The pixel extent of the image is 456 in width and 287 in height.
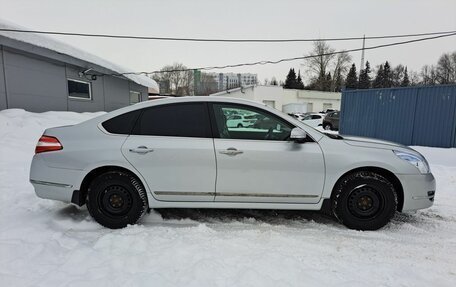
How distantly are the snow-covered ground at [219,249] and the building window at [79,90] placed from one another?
9.70 m

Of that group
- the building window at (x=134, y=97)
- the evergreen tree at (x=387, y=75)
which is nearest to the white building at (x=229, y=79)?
the evergreen tree at (x=387, y=75)

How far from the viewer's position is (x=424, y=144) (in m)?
10.6

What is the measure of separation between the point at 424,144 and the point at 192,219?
34.1 feet

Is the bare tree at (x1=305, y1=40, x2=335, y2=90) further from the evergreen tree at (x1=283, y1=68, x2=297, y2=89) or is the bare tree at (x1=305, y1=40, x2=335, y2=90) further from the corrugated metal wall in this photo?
the corrugated metal wall

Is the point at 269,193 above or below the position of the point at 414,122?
below

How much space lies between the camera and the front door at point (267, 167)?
10.9ft

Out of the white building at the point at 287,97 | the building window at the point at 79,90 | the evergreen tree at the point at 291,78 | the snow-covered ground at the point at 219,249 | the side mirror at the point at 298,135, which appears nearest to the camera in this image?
the snow-covered ground at the point at 219,249

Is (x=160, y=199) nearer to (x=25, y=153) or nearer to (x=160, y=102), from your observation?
(x=160, y=102)

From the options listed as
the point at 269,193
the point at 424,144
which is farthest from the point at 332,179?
the point at 424,144

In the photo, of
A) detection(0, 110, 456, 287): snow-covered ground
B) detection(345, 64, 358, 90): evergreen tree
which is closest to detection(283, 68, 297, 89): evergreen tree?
detection(345, 64, 358, 90): evergreen tree

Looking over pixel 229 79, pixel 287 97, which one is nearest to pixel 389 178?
pixel 287 97

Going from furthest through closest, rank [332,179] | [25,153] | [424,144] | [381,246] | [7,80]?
[424,144] → [7,80] → [25,153] → [332,179] → [381,246]

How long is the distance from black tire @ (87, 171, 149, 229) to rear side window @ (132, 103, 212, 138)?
1.97 ft

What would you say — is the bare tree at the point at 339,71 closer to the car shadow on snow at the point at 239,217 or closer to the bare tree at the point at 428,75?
the bare tree at the point at 428,75
